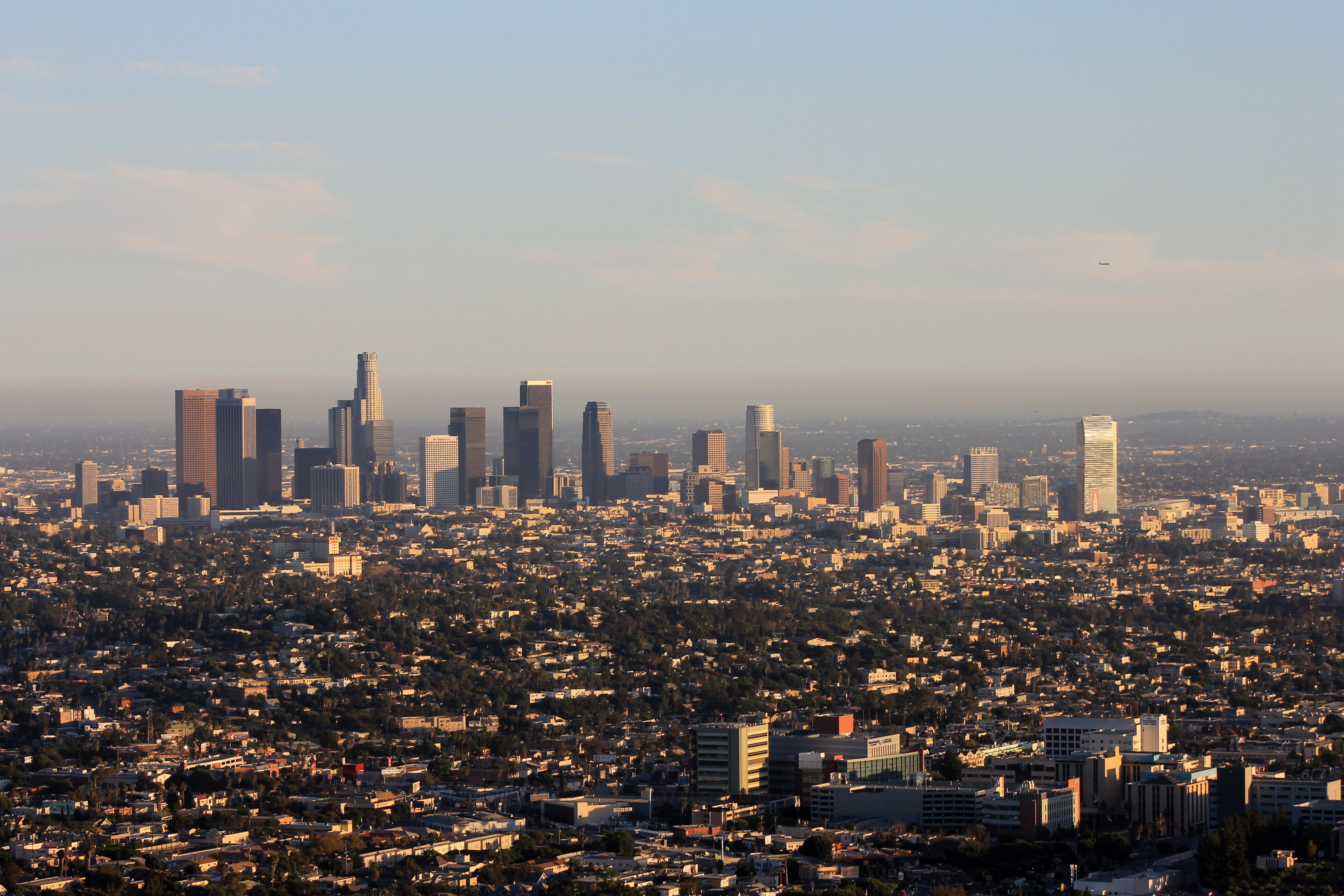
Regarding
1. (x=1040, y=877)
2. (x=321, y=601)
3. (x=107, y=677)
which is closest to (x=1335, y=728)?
(x=1040, y=877)

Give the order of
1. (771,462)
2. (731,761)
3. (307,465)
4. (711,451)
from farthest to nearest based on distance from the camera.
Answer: (711,451) → (771,462) → (307,465) → (731,761)

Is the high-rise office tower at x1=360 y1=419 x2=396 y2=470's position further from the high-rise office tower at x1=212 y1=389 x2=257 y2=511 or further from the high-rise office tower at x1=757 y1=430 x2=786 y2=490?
the high-rise office tower at x1=757 y1=430 x2=786 y2=490

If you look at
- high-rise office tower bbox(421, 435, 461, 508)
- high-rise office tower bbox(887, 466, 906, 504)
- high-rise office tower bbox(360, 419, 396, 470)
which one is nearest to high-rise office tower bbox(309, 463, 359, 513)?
high-rise office tower bbox(421, 435, 461, 508)

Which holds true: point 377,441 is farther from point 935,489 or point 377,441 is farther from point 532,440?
point 935,489

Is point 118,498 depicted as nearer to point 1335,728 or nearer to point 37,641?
point 37,641

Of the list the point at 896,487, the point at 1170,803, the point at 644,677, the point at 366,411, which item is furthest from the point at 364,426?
the point at 1170,803

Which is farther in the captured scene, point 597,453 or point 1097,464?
point 597,453
